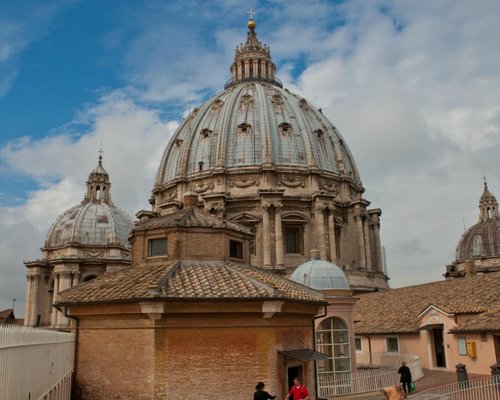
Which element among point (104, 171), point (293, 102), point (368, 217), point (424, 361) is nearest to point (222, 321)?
point (424, 361)

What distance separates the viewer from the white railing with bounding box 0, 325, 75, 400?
10039 millimetres

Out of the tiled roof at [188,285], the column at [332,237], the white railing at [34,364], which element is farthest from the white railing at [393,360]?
the white railing at [34,364]

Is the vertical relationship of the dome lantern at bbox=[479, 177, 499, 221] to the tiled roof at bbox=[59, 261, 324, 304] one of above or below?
above

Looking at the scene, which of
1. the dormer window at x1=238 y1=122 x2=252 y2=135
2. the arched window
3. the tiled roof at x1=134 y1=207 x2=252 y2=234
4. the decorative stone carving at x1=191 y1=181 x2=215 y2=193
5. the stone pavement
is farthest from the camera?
the dormer window at x1=238 y1=122 x2=252 y2=135

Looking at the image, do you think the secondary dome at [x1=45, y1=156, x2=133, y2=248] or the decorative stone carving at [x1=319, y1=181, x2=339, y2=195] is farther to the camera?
the secondary dome at [x1=45, y1=156, x2=133, y2=248]

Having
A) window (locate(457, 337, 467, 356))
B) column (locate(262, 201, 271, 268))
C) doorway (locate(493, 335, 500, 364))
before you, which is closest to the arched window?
doorway (locate(493, 335, 500, 364))

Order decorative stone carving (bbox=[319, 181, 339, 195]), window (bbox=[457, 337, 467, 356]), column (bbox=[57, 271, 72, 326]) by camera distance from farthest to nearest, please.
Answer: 1. decorative stone carving (bbox=[319, 181, 339, 195])
2. column (bbox=[57, 271, 72, 326])
3. window (bbox=[457, 337, 467, 356])

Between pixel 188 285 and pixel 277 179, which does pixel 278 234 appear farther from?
pixel 188 285

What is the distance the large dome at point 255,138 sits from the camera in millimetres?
57812

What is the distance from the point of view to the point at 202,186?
2253 inches

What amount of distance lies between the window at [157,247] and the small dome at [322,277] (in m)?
9.21

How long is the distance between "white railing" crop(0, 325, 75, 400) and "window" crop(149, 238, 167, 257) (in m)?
4.77

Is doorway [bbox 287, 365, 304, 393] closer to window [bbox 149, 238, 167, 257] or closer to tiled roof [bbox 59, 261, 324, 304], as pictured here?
tiled roof [bbox 59, 261, 324, 304]

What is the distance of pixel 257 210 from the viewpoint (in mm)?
53344
